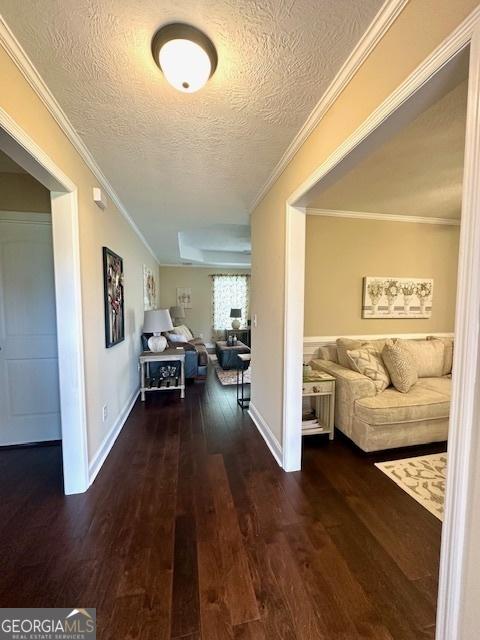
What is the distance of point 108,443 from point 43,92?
2566mm

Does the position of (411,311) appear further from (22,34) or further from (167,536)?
(22,34)

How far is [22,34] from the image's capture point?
3.65 ft

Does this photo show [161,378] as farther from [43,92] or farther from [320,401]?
[43,92]

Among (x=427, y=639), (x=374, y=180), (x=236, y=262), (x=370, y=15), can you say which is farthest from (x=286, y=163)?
(x=236, y=262)

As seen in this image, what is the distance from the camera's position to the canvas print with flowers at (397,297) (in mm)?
3369

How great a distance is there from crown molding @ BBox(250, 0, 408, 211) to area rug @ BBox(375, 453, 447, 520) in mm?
2326

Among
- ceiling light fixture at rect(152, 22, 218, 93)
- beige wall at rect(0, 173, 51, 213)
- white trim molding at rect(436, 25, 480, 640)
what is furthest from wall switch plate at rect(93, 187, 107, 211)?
white trim molding at rect(436, 25, 480, 640)

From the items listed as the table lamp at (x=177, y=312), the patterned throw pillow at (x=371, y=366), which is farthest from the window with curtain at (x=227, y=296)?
the patterned throw pillow at (x=371, y=366)

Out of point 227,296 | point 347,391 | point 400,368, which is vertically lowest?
point 347,391

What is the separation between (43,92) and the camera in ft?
4.56

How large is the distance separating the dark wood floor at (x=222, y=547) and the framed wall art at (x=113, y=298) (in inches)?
44.0

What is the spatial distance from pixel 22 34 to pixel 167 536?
255 cm

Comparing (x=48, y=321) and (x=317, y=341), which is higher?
(x=48, y=321)
